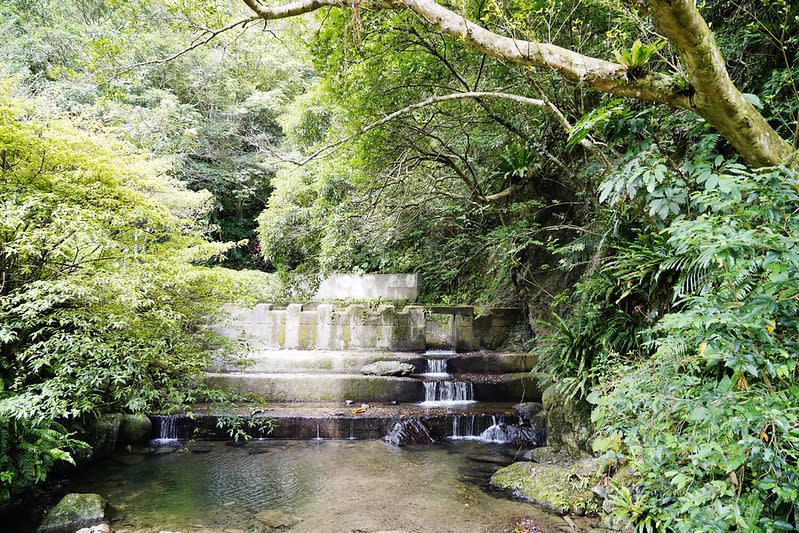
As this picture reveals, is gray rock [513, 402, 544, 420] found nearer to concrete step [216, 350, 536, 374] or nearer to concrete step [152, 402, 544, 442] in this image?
concrete step [152, 402, 544, 442]

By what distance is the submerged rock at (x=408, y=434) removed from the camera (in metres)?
7.32

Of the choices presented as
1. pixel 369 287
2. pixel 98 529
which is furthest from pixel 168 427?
pixel 369 287

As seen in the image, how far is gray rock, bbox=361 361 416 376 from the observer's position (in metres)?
9.21

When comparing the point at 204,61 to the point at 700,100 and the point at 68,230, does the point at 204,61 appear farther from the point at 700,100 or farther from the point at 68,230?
the point at 700,100

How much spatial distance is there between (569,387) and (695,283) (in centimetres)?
225

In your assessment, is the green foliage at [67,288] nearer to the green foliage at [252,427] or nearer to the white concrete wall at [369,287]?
the green foliage at [252,427]

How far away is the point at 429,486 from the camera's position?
569 cm

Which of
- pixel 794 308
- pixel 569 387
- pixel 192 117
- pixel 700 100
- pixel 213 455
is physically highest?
pixel 192 117

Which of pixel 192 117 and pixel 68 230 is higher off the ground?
pixel 192 117

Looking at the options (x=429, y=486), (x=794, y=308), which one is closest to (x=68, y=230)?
(x=429, y=486)

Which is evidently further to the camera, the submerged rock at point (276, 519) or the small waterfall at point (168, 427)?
the small waterfall at point (168, 427)

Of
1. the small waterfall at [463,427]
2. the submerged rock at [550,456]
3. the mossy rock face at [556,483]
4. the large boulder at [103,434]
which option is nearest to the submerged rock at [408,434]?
the small waterfall at [463,427]

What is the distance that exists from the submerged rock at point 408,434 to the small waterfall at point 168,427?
3.53 m

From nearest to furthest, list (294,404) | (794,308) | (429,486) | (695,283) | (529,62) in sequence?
(794,308)
(529,62)
(695,283)
(429,486)
(294,404)
